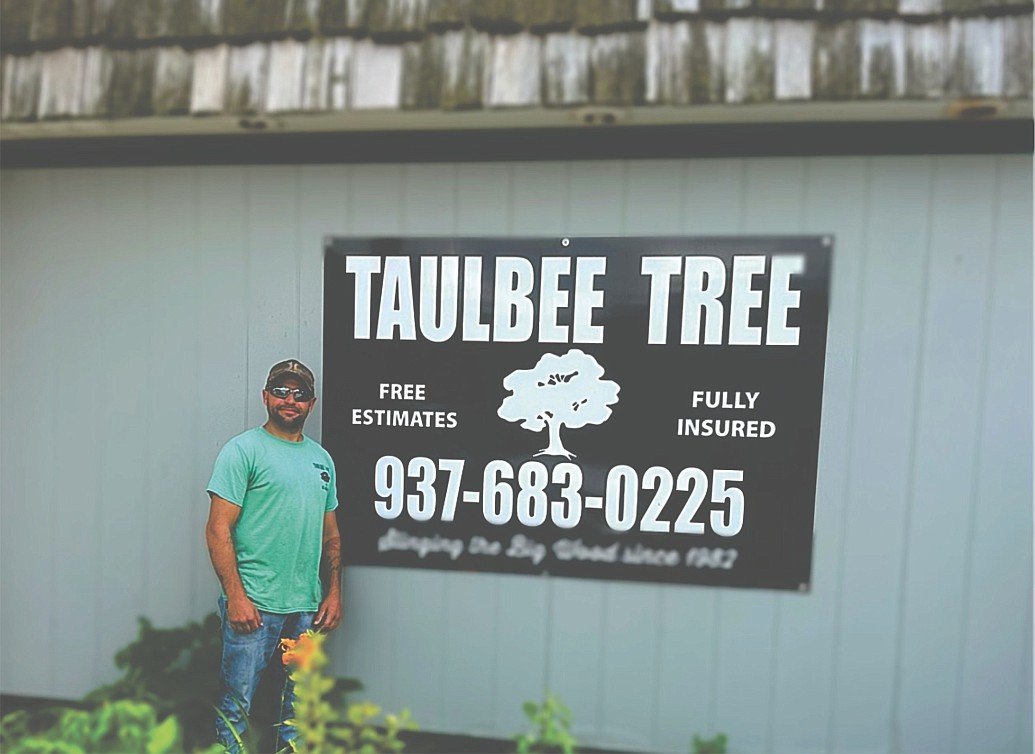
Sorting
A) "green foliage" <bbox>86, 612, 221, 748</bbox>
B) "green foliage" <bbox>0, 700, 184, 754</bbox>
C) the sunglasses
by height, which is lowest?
"green foliage" <bbox>86, 612, 221, 748</bbox>

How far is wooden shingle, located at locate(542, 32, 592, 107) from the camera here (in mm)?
2158

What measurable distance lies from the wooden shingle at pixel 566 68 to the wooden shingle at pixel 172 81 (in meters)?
1.22

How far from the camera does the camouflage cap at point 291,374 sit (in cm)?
243

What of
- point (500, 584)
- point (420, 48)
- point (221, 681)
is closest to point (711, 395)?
point (500, 584)

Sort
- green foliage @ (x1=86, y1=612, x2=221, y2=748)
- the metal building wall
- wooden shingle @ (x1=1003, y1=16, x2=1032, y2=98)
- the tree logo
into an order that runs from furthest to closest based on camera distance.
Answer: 1. green foliage @ (x1=86, y1=612, x2=221, y2=748)
2. the tree logo
3. the metal building wall
4. wooden shingle @ (x1=1003, y1=16, x2=1032, y2=98)

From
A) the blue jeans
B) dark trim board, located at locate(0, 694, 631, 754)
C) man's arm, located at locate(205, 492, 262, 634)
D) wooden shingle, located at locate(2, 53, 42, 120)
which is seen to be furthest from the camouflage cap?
dark trim board, located at locate(0, 694, 631, 754)

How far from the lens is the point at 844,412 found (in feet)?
8.21

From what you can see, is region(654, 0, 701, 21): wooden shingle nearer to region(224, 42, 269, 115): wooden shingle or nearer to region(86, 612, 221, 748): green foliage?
region(224, 42, 269, 115): wooden shingle

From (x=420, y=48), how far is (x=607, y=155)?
774 millimetres

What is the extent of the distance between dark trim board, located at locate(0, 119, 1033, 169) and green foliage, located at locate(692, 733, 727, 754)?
87.2 inches

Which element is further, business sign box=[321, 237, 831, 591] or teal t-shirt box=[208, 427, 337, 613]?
business sign box=[321, 237, 831, 591]

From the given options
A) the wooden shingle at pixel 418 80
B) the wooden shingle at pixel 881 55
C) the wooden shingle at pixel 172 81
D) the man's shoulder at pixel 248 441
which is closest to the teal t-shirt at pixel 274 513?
the man's shoulder at pixel 248 441

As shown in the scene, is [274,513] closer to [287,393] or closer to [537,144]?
[287,393]

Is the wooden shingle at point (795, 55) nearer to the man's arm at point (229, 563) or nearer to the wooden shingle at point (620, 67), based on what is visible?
the wooden shingle at point (620, 67)
